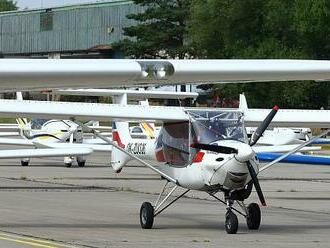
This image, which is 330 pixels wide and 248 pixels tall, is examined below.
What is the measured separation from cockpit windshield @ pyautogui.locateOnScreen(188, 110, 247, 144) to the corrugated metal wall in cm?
8132

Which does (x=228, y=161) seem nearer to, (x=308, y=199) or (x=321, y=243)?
(x=321, y=243)

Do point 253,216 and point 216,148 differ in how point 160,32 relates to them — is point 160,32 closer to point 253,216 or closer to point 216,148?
point 253,216

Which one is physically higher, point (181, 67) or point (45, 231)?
point (181, 67)

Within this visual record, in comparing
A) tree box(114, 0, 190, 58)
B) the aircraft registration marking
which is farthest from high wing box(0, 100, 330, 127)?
tree box(114, 0, 190, 58)

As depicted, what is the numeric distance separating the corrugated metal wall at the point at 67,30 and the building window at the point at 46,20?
0.28 m

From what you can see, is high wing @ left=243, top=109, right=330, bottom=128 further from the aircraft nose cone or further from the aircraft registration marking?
the aircraft registration marking

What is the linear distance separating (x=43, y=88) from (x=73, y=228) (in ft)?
15.4

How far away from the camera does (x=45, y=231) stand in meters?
13.8

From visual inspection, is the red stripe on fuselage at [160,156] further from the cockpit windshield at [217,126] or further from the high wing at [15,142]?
the high wing at [15,142]

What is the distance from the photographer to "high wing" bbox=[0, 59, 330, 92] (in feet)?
30.5

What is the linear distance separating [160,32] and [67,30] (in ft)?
73.5

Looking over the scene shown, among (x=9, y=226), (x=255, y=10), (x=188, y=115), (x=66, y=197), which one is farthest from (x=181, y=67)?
(x=255, y=10)

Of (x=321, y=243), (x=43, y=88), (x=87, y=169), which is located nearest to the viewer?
(x=43, y=88)

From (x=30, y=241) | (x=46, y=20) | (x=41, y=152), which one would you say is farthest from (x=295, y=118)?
(x=46, y=20)
